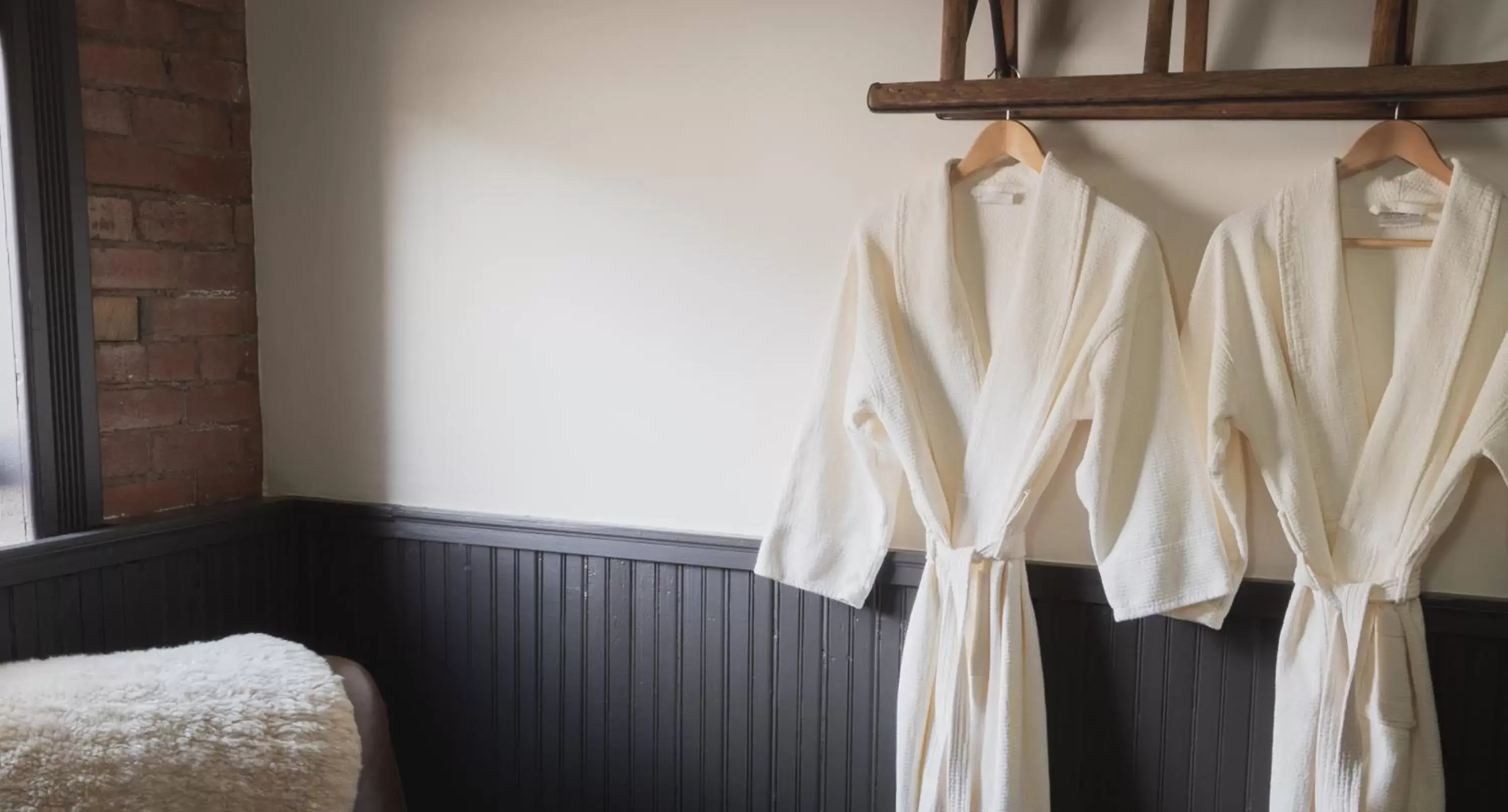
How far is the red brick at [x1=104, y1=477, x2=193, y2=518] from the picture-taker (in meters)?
1.93

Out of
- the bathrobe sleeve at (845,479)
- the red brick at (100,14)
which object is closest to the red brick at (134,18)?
the red brick at (100,14)

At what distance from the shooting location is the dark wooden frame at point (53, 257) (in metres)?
1.76

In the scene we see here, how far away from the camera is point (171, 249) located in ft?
6.57

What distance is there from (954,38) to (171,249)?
1.41 m

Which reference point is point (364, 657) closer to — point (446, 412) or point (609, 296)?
point (446, 412)

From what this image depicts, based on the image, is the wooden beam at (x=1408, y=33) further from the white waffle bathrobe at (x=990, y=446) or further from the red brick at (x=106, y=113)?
the red brick at (x=106, y=113)

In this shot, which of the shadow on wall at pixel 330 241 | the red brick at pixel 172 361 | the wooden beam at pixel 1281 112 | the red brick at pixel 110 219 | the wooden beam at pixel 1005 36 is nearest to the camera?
the wooden beam at pixel 1281 112

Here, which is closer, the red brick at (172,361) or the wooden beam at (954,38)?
the wooden beam at (954,38)

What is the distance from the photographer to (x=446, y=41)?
6.57ft

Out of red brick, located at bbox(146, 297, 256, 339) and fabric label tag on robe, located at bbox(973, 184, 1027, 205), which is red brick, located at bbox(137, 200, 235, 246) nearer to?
red brick, located at bbox(146, 297, 256, 339)

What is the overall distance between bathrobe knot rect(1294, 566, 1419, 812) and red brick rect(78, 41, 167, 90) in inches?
79.8

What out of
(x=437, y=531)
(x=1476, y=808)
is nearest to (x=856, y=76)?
(x=437, y=531)

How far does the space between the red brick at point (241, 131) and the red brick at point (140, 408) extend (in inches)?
19.0

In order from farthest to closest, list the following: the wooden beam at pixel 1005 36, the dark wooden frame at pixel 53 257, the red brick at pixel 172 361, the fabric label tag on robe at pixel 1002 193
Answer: the red brick at pixel 172 361 → the dark wooden frame at pixel 53 257 → the fabric label tag on robe at pixel 1002 193 → the wooden beam at pixel 1005 36
